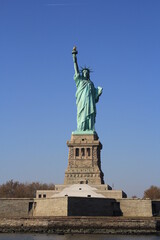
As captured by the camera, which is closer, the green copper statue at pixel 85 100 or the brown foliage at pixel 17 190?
the green copper statue at pixel 85 100

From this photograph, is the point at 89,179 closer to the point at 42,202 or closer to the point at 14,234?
the point at 42,202

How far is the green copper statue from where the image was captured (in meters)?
44.0

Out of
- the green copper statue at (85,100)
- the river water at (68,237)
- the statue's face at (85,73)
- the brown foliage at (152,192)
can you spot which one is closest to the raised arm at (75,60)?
the green copper statue at (85,100)

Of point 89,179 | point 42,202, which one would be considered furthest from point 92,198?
point 89,179

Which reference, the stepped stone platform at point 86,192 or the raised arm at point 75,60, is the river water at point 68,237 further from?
the raised arm at point 75,60

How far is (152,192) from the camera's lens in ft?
207

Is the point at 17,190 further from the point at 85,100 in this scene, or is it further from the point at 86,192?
the point at 86,192

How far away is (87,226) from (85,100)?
21.5m

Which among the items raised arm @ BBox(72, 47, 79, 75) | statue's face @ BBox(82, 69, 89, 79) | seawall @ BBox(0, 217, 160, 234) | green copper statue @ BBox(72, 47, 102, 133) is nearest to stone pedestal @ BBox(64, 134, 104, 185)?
green copper statue @ BBox(72, 47, 102, 133)

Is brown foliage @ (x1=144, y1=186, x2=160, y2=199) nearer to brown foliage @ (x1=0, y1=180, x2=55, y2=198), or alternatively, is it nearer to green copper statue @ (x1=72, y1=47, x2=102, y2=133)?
brown foliage @ (x1=0, y1=180, x2=55, y2=198)

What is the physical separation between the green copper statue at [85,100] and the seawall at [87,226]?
723 inches

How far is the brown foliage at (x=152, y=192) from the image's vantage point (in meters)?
61.4

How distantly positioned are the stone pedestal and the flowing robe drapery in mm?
1829

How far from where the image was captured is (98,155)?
4266 cm
